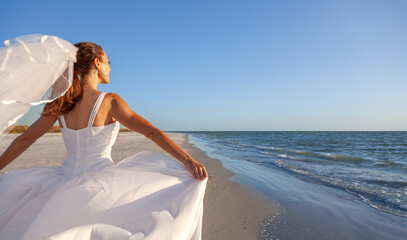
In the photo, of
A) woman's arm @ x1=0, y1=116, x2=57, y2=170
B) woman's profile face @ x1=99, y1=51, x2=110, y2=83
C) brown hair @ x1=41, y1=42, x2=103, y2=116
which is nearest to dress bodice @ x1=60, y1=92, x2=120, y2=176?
brown hair @ x1=41, y1=42, x2=103, y2=116

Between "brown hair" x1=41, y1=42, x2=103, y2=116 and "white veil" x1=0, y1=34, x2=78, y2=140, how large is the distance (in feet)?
0.23

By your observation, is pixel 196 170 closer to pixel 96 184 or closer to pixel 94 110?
pixel 96 184

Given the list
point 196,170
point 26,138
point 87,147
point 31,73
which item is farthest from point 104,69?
point 196,170

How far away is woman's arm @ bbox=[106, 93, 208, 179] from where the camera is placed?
5.83 feet

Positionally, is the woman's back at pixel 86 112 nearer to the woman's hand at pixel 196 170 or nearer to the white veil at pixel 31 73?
the white veil at pixel 31 73

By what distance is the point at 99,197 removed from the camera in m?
1.56

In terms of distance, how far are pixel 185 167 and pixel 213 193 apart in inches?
109

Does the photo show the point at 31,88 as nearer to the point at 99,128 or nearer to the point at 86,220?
the point at 99,128

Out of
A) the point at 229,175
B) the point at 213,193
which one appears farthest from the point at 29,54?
the point at 229,175

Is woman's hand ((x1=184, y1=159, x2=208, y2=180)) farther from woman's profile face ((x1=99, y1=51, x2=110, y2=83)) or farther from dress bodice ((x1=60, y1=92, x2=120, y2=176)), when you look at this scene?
woman's profile face ((x1=99, y1=51, x2=110, y2=83))

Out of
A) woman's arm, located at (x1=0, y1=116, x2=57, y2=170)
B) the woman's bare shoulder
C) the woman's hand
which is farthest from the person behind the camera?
woman's arm, located at (x1=0, y1=116, x2=57, y2=170)

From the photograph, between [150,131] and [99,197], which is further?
[150,131]

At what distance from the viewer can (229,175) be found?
6.24 m

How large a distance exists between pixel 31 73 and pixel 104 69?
0.60 meters
